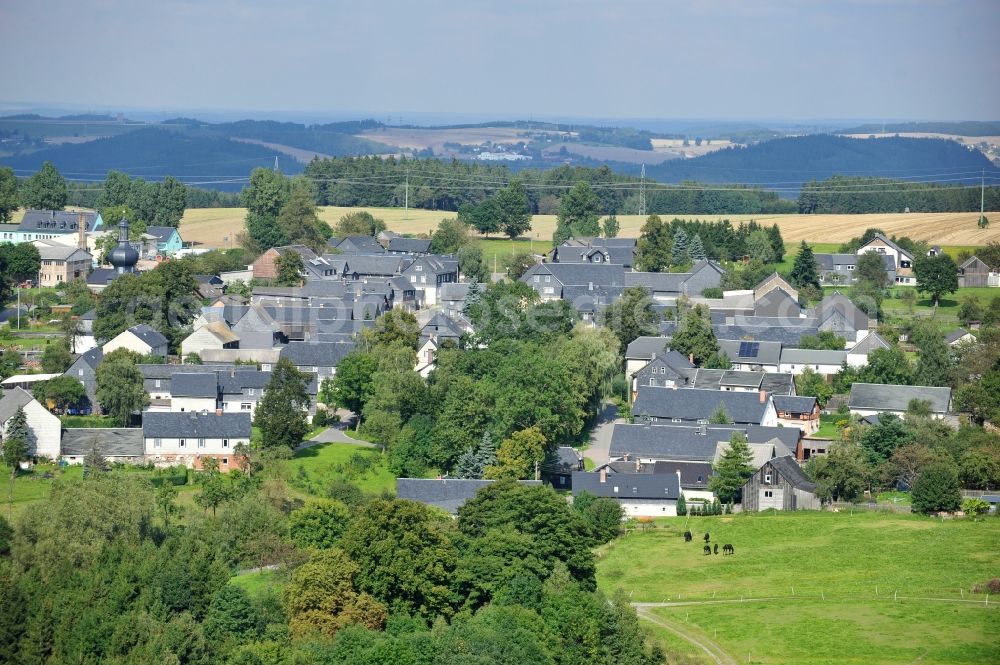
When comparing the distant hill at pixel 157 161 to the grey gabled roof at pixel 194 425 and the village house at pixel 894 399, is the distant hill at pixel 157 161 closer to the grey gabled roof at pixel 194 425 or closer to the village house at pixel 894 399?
the grey gabled roof at pixel 194 425

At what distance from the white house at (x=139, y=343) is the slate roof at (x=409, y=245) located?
21.5 metres

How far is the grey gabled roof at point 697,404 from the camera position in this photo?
143ft

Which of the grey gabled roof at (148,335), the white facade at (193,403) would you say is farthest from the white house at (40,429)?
the grey gabled roof at (148,335)

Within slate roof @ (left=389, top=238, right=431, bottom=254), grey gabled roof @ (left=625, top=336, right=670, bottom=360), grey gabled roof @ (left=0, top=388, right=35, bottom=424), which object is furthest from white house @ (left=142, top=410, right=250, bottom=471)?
slate roof @ (left=389, top=238, right=431, bottom=254)

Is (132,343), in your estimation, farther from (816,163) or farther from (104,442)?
(816,163)

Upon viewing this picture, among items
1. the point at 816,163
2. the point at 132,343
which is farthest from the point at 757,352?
the point at 816,163

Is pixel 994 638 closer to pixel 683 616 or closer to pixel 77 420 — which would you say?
pixel 683 616

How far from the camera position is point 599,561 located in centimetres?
3409

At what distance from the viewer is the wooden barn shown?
125ft

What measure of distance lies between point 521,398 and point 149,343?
16.4 metres

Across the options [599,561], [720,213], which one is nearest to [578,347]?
[599,561]

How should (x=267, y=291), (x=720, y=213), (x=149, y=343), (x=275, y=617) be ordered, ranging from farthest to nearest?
1. (x=720, y=213)
2. (x=267, y=291)
3. (x=149, y=343)
4. (x=275, y=617)

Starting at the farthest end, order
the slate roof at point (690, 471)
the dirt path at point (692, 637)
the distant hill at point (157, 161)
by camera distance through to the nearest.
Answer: the distant hill at point (157, 161) < the slate roof at point (690, 471) < the dirt path at point (692, 637)

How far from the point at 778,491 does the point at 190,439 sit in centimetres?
1690
